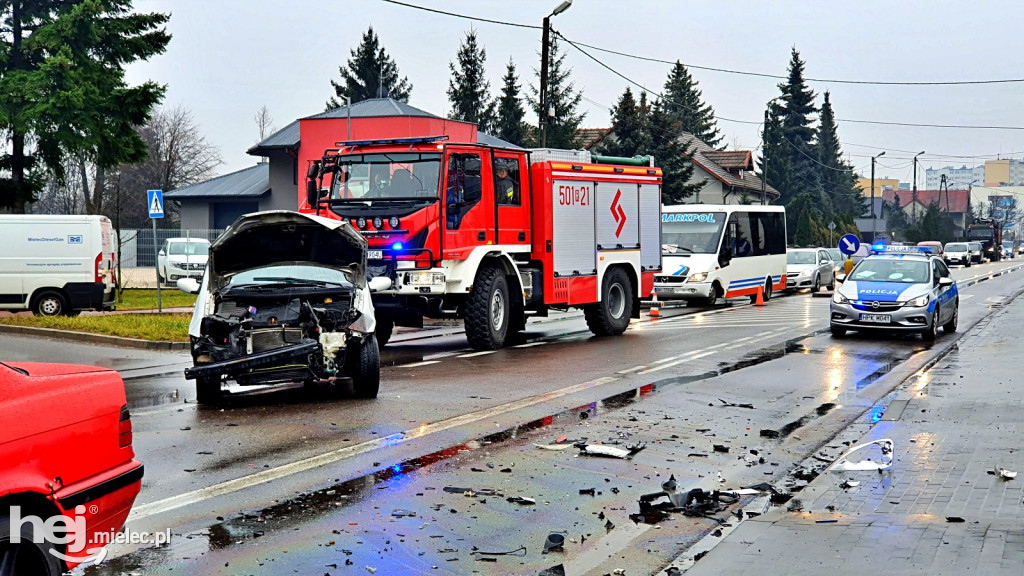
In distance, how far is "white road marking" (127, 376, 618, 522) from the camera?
21.6ft

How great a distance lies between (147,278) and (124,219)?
31.2 meters

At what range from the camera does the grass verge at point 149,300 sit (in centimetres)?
2655

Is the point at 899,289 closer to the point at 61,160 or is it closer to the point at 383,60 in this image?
the point at 61,160

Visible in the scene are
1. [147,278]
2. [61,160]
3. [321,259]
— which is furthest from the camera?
[147,278]

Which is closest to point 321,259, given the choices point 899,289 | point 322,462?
point 322,462

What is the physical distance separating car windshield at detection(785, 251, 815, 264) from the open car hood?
2759 cm

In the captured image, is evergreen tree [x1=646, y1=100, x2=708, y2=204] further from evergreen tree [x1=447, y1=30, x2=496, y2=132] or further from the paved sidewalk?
the paved sidewalk

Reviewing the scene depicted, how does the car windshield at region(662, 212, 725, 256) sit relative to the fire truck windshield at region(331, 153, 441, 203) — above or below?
below

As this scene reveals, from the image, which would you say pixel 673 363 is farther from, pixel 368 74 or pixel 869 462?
pixel 368 74

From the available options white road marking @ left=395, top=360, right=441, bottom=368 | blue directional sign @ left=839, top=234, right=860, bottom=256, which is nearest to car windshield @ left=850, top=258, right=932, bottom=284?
white road marking @ left=395, top=360, right=441, bottom=368

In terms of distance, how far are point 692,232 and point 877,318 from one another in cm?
1007

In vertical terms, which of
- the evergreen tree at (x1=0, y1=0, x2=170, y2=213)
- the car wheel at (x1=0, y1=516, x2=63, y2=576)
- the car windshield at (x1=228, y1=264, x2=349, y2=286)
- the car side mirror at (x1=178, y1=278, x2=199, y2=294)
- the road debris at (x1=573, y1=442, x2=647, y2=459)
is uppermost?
the evergreen tree at (x1=0, y1=0, x2=170, y2=213)

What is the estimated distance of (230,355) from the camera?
1036 centimetres

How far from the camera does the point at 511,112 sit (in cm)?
7000
